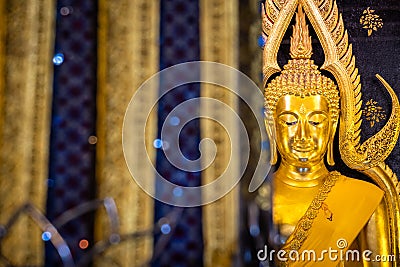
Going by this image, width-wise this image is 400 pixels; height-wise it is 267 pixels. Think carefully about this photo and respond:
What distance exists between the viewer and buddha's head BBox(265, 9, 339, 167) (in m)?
2.91

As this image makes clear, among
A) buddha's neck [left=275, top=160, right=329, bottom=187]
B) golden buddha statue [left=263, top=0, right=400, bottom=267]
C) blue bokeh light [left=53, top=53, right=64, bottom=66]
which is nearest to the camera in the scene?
golden buddha statue [left=263, top=0, right=400, bottom=267]

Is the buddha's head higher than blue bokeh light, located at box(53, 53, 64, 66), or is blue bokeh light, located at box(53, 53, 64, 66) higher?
blue bokeh light, located at box(53, 53, 64, 66)

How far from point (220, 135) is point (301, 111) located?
0.43 meters

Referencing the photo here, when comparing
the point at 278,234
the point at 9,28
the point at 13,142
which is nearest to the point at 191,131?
the point at 278,234

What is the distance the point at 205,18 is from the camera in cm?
317

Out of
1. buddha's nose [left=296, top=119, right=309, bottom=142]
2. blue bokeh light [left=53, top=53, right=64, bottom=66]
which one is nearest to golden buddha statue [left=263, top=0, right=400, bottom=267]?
buddha's nose [left=296, top=119, right=309, bottom=142]

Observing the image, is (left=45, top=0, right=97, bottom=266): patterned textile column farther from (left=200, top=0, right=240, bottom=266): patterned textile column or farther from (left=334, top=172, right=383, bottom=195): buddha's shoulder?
(left=334, top=172, right=383, bottom=195): buddha's shoulder

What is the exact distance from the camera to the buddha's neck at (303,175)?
2934 millimetres

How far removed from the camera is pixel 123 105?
313 cm

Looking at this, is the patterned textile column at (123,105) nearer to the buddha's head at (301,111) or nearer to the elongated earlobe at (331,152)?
the buddha's head at (301,111)

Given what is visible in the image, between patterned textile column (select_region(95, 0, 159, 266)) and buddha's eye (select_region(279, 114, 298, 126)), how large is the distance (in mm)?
663

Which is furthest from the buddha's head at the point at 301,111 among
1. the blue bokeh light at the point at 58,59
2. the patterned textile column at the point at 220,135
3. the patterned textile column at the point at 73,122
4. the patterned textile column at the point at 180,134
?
the blue bokeh light at the point at 58,59

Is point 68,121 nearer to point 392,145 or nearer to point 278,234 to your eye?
point 278,234

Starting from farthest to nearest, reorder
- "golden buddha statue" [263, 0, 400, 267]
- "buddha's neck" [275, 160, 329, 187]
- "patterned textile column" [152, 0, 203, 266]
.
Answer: "patterned textile column" [152, 0, 203, 266], "buddha's neck" [275, 160, 329, 187], "golden buddha statue" [263, 0, 400, 267]
